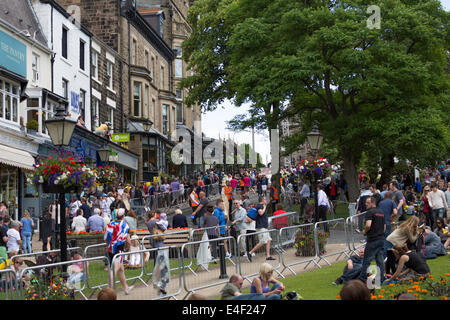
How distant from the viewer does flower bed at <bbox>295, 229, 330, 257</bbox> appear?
53.3ft

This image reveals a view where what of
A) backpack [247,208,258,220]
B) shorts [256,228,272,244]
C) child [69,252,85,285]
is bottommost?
child [69,252,85,285]

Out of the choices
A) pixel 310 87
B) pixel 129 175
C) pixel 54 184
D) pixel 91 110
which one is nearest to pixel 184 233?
pixel 54 184

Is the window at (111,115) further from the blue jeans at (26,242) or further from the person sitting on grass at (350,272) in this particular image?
the person sitting on grass at (350,272)

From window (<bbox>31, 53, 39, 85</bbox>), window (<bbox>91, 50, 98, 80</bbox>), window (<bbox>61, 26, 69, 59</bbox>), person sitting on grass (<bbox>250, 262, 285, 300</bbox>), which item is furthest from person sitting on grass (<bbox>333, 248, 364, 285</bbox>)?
window (<bbox>91, 50, 98, 80</bbox>)

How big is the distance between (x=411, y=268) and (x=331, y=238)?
17.5ft

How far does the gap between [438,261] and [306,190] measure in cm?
1289

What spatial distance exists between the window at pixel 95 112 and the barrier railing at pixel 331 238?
22357 millimetres

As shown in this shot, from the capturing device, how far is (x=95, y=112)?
37.1 metres

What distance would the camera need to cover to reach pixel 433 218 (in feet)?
64.7

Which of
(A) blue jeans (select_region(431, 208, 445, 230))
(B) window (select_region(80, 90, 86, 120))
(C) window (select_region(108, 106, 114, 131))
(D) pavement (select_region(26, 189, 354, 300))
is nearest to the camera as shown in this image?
(D) pavement (select_region(26, 189, 354, 300))

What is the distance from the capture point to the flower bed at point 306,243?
16.2 metres

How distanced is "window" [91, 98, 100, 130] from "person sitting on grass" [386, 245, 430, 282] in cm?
2708

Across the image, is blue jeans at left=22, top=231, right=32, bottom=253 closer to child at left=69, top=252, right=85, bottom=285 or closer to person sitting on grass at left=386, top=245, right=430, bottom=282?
child at left=69, top=252, right=85, bottom=285

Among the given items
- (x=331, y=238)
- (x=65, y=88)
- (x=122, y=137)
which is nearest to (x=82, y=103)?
(x=65, y=88)
